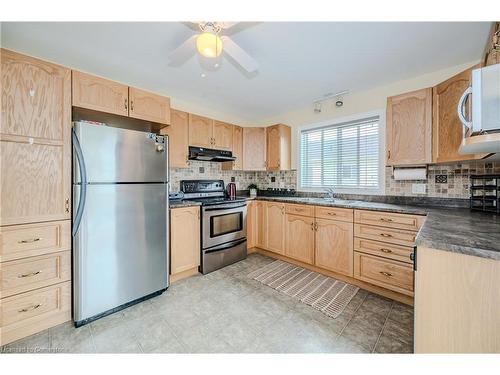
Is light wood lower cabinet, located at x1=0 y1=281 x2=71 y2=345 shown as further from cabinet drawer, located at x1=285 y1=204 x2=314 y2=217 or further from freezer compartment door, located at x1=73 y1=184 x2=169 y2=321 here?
cabinet drawer, located at x1=285 y1=204 x2=314 y2=217

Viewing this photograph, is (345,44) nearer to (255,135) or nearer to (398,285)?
(255,135)

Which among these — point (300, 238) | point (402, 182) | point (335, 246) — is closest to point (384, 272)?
point (335, 246)

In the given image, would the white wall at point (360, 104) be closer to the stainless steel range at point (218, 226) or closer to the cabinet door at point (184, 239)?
the stainless steel range at point (218, 226)

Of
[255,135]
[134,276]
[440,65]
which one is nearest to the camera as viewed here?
[134,276]

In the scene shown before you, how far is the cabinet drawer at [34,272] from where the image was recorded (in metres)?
1.42

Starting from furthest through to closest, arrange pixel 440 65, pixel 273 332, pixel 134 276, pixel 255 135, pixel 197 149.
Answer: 1. pixel 255 135
2. pixel 197 149
3. pixel 440 65
4. pixel 134 276
5. pixel 273 332

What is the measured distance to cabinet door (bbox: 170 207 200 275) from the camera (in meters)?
2.29

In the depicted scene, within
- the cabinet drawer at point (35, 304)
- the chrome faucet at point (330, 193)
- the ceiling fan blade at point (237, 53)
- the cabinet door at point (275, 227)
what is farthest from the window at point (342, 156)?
the cabinet drawer at point (35, 304)

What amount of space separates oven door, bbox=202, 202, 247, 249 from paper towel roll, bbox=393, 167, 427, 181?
192 centimetres

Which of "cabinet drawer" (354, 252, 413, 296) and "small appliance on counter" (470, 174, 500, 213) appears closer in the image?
"small appliance on counter" (470, 174, 500, 213)

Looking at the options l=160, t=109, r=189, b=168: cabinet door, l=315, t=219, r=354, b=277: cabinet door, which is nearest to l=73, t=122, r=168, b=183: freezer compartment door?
l=160, t=109, r=189, b=168: cabinet door

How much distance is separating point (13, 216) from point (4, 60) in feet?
3.50

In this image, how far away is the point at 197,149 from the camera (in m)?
2.70
